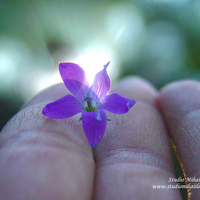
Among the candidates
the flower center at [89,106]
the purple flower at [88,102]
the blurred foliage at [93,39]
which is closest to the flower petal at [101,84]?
the purple flower at [88,102]

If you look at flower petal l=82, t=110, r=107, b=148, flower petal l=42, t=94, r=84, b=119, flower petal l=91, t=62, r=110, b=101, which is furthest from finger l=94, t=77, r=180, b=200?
flower petal l=42, t=94, r=84, b=119

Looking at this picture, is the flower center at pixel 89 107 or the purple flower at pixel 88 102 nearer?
the purple flower at pixel 88 102

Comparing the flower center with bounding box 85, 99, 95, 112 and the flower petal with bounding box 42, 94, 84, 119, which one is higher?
the flower petal with bounding box 42, 94, 84, 119

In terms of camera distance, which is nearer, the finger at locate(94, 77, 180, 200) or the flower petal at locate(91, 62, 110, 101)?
the finger at locate(94, 77, 180, 200)

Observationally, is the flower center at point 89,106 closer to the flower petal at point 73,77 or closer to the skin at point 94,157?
the flower petal at point 73,77

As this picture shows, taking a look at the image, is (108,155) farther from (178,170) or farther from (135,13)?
(135,13)

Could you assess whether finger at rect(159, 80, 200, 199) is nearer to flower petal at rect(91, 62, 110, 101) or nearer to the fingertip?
the fingertip

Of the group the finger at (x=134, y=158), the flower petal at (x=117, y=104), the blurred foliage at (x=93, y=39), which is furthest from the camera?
the blurred foliage at (x=93, y=39)

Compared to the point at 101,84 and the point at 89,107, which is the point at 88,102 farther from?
the point at 101,84
